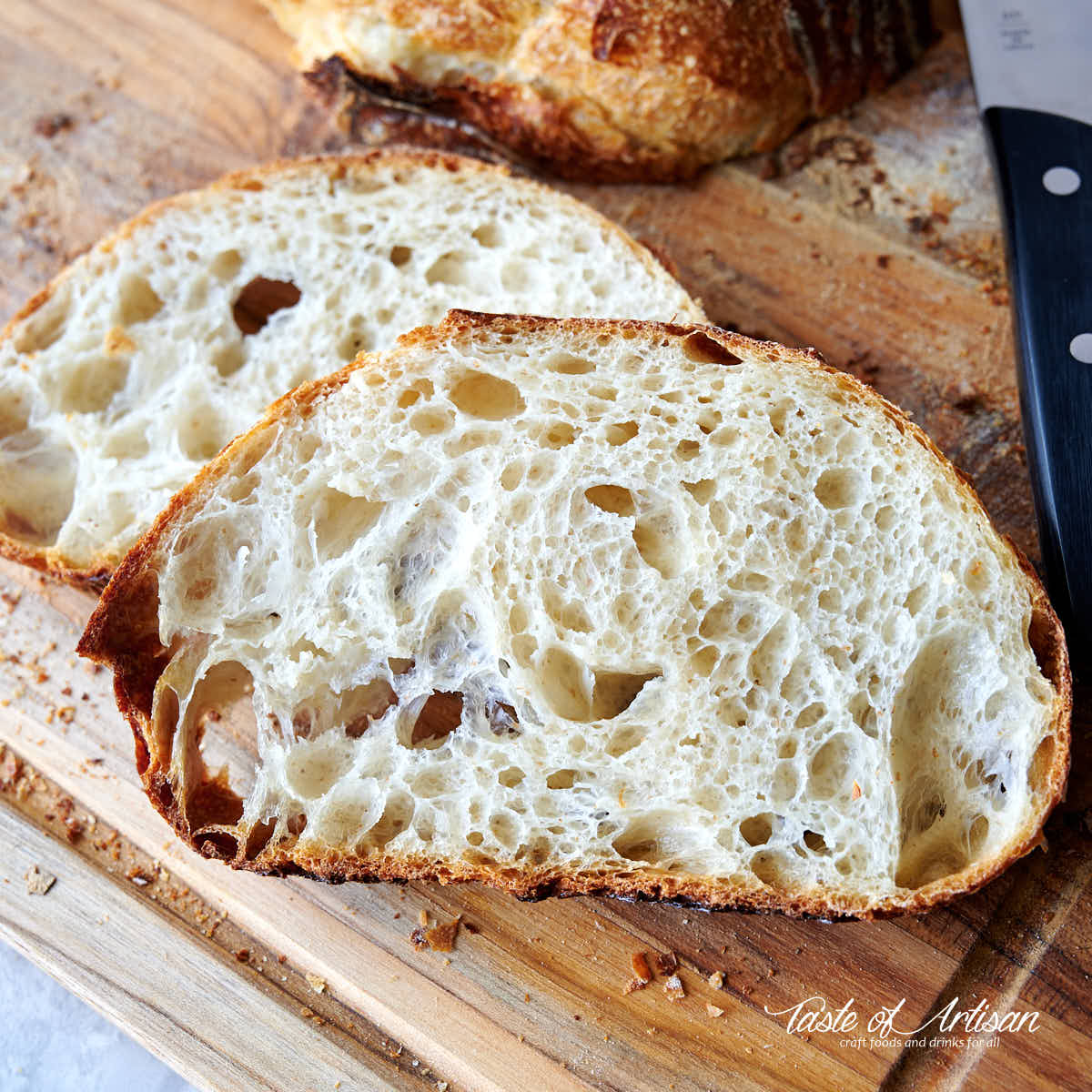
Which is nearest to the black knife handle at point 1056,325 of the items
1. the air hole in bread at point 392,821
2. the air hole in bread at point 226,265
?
the air hole in bread at point 392,821

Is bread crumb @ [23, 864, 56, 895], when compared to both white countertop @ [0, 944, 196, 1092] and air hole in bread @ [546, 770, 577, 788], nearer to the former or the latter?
white countertop @ [0, 944, 196, 1092]

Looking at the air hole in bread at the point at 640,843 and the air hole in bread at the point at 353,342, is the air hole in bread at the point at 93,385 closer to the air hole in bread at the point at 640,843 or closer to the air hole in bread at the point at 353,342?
the air hole in bread at the point at 353,342

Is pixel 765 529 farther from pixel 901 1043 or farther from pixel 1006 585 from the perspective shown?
pixel 901 1043

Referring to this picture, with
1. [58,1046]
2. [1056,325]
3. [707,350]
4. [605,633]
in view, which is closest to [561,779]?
[605,633]

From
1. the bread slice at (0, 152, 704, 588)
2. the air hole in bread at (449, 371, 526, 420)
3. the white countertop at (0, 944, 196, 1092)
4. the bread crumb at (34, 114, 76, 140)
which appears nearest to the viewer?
the air hole in bread at (449, 371, 526, 420)

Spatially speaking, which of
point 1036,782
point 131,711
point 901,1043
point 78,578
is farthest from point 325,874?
point 1036,782

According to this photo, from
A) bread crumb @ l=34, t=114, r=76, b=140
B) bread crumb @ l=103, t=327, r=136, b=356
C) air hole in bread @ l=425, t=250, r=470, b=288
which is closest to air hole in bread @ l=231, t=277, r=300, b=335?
bread crumb @ l=103, t=327, r=136, b=356

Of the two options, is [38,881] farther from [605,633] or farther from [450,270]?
[450,270]

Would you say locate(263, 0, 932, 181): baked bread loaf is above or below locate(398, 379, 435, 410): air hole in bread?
above
